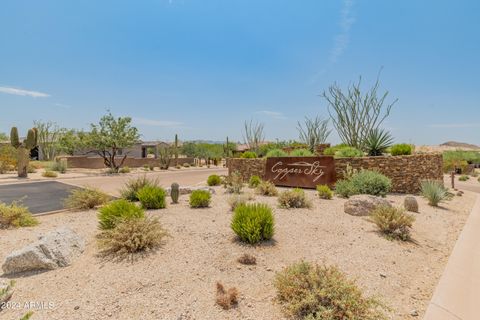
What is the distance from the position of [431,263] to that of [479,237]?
2.95 meters

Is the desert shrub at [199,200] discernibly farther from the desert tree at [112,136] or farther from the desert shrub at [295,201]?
the desert tree at [112,136]

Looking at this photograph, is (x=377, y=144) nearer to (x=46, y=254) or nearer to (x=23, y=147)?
(x=46, y=254)

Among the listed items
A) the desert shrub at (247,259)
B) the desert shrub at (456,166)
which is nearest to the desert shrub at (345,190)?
the desert shrub at (247,259)

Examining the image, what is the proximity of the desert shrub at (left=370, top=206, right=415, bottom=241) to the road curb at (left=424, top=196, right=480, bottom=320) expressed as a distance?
98 cm

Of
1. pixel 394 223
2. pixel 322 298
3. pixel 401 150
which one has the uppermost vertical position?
pixel 401 150

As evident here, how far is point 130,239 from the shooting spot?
4941mm

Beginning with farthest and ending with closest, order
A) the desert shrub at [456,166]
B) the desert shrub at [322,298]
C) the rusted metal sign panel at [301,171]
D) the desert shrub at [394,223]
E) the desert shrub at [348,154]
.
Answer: the desert shrub at [456,166] < the desert shrub at [348,154] < the rusted metal sign panel at [301,171] < the desert shrub at [394,223] < the desert shrub at [322,298]

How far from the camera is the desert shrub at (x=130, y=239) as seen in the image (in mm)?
4891

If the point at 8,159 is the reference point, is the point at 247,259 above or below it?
below

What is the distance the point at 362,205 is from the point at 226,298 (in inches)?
245

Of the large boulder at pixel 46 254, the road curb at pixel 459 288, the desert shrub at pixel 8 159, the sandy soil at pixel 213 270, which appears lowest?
the road curb at pixel 459 288

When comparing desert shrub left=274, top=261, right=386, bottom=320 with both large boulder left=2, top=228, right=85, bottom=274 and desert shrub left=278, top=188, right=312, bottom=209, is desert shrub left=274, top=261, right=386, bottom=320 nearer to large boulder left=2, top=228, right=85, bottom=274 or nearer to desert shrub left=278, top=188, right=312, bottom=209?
large boulder left=2, top=228, right=85, bottom=274

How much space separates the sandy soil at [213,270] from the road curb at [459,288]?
142mm

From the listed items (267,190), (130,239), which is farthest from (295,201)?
(130,239)
